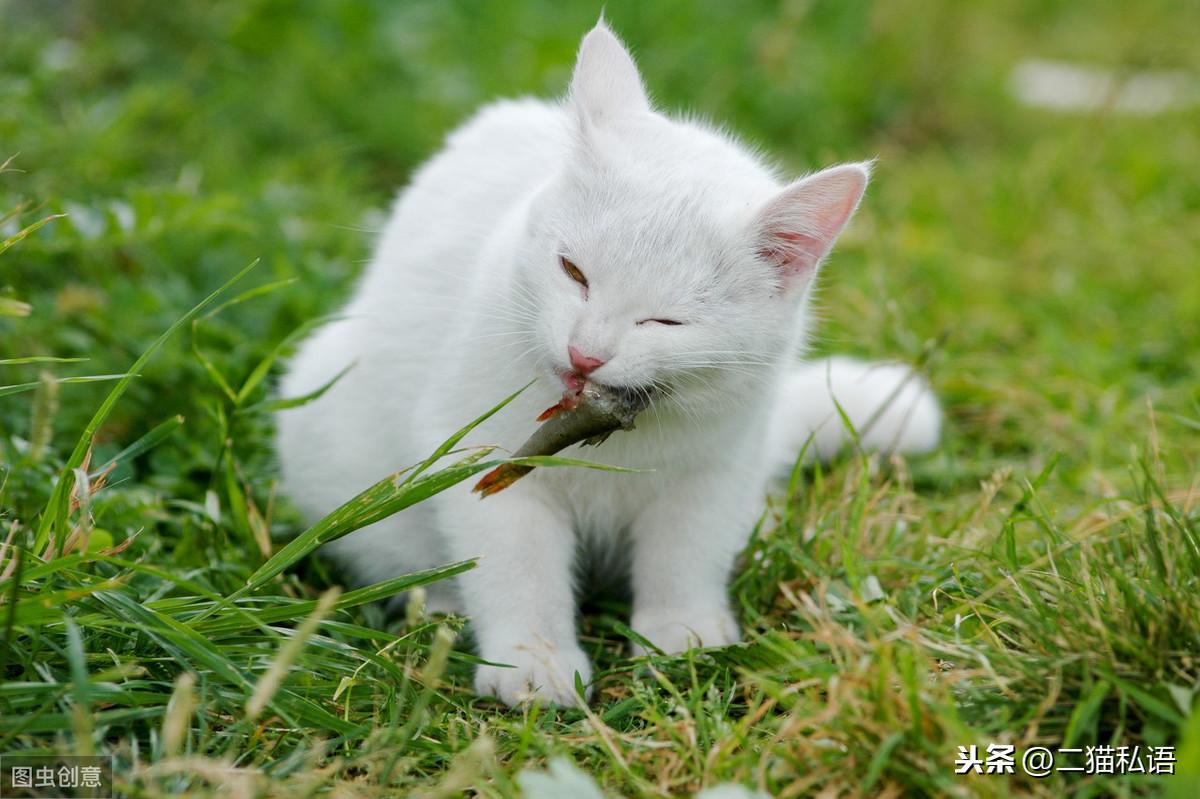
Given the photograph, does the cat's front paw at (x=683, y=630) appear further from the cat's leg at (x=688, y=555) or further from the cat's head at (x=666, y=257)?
the cat's head at (x=666, y=257)

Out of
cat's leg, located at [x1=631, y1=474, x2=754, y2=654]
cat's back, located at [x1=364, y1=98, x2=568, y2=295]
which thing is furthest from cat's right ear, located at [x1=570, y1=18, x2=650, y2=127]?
cat's leg, located at [x1=631, y1=474, x2=754, y2=654]

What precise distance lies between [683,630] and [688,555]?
167 mm

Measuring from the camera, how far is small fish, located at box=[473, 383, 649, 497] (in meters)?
2.10

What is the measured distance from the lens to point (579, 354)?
2.04 m

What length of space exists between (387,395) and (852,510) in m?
1.16

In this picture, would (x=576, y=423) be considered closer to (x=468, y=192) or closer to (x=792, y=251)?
(x=792, y=251)

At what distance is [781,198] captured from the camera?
2133 mm

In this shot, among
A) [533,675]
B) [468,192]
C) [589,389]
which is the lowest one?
[533,675]

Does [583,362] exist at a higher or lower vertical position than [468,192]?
lower

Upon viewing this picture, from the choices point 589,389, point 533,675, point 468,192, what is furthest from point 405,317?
point 533,675

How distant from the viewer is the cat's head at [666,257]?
6.84ft

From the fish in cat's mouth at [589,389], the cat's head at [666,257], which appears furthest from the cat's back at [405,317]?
the fish in cat's mouth at [589,389]

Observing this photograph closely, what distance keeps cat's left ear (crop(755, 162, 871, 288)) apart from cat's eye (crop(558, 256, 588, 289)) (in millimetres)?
355

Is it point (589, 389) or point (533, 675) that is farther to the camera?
point (533, 675)
